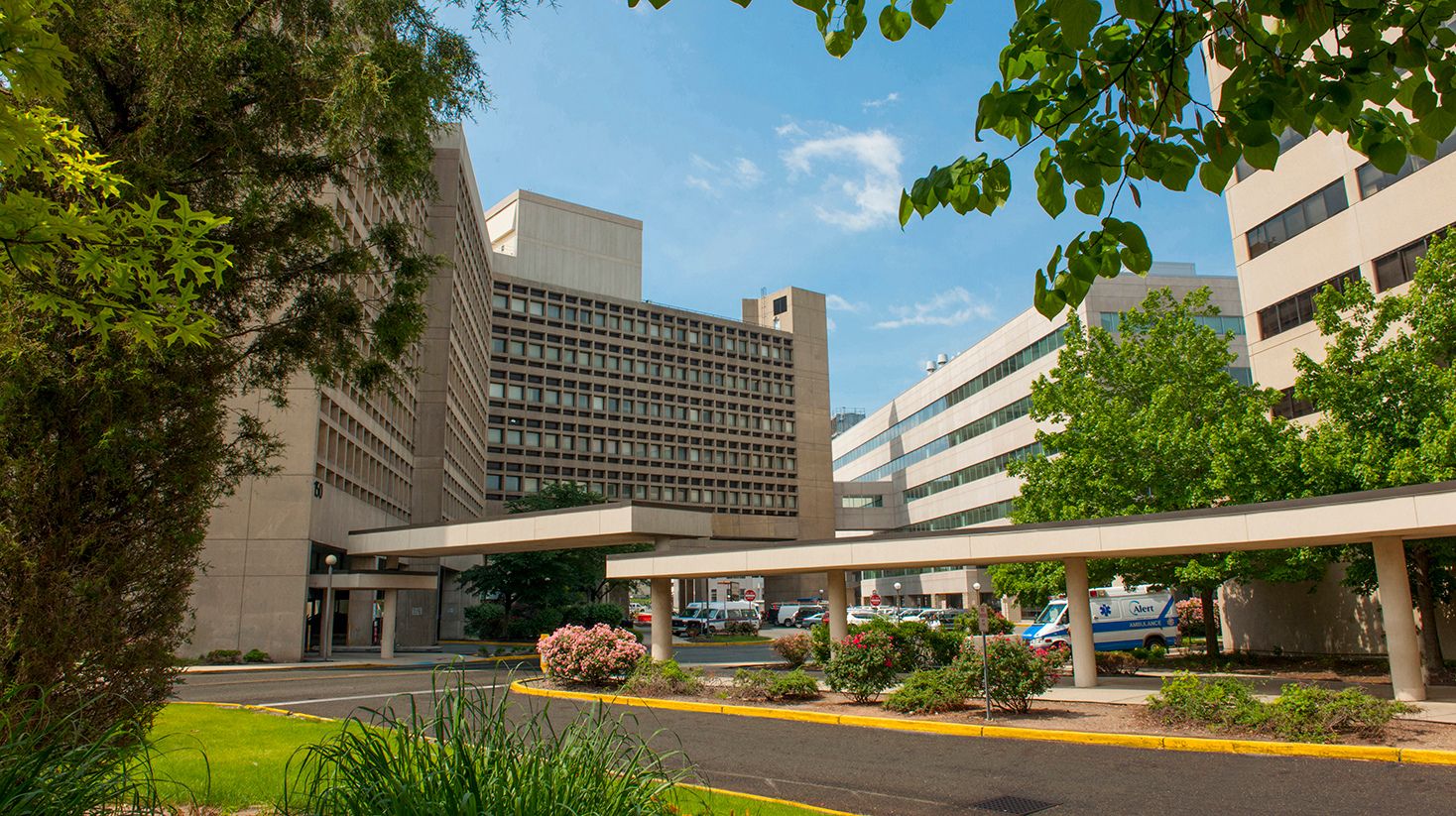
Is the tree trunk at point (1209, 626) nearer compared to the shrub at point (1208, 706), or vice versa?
the shrub at point (1208, 706)

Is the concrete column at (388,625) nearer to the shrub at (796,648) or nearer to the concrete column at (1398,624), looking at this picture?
the shrub at (796,648)

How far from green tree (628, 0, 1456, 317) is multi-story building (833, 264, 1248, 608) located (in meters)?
43.0

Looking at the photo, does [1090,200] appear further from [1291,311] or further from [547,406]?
[547,406]

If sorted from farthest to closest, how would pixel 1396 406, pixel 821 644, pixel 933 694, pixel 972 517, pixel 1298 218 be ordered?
pixel 972 517
pixel 1298 218
pixel 1396 406
pixel 821 644
pixel 933 694

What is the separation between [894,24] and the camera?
4.46m

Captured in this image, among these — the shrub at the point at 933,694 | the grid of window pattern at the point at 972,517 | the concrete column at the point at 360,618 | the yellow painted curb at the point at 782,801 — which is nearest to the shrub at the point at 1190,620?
the grid of window pattern at the point at 972,517

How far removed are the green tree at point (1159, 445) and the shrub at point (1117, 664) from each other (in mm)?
3212

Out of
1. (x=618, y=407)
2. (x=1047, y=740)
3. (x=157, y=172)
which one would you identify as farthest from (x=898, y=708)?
(x=618, y=407)

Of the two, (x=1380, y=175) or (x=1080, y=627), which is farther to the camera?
(x=1380, y=175)

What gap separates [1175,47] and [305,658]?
37048mm

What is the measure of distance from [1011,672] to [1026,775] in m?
5.67

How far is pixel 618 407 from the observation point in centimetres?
8400

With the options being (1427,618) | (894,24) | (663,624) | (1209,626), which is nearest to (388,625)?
(663,624)

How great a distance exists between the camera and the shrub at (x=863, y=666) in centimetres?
1936
